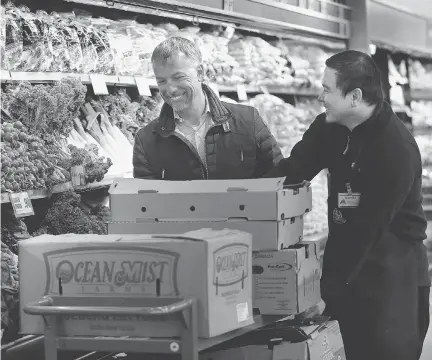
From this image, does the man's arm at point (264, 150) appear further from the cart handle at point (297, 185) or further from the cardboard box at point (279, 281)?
the cardboard box at point (279, 281)

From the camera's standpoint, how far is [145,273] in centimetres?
275

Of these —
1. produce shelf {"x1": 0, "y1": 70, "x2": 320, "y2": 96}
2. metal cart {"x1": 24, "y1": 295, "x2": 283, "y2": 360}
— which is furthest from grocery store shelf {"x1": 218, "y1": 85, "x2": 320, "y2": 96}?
metal cart {"x1": 24, "y1": 295, "x2": 283, "y2": 360}

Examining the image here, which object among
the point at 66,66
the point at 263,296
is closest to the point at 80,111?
the point at 66,66

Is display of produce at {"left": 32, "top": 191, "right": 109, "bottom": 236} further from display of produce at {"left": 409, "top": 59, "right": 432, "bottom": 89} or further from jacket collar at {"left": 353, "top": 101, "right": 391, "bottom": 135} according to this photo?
display of produce at {"left": 409, "top": 59, "right": 432, "bottom": 89}

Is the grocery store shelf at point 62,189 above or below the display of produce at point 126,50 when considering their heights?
below

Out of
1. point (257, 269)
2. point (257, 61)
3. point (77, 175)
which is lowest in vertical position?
point (257, 269)

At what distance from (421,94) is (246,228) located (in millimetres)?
5687

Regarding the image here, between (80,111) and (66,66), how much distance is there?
488mm

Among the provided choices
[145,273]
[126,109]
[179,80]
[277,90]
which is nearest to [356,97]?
[179,80]

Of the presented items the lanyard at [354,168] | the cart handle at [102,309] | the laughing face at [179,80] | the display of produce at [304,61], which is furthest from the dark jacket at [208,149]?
the display of produce at [304,61]

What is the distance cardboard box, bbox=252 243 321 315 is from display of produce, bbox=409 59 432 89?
5.47 m

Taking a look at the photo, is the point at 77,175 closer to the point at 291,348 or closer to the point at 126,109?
the point at 126,109

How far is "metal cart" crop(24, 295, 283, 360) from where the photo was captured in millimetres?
2636

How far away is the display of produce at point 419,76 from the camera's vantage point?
8.29m
